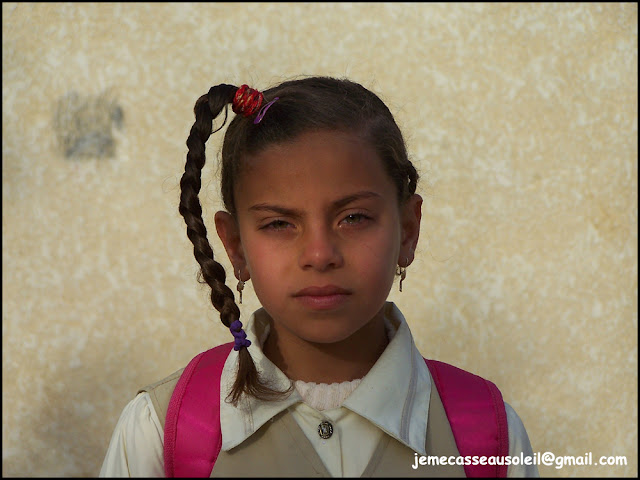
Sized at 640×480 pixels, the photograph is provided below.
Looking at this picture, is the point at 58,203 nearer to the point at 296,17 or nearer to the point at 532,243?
the point at 296,17

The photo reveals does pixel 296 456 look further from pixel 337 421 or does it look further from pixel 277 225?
pixel 277 225

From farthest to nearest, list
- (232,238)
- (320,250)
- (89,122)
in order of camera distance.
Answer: (89,122) < (232,238) < (320,250)

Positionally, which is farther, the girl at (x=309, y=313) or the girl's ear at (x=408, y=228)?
the girl's ear at (x=408, y=228)

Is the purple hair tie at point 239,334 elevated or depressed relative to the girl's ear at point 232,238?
depressed

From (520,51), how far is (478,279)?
65 centimetres

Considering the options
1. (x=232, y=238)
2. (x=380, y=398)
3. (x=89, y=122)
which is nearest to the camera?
(x=380, y=398)

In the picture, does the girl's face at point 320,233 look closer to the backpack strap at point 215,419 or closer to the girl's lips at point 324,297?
the girl's lips at point 324,297

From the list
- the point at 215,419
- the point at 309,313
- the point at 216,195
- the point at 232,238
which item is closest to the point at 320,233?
the point at 309,313

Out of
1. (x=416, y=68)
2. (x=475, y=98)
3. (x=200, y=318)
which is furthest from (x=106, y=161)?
(x=475, y=98)

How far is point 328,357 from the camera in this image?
1.46 meters

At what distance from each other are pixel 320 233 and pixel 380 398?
A: 31 centimetres

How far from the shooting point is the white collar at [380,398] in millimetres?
1336

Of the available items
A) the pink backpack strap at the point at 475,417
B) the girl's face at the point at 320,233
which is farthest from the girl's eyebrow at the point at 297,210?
the pink backpack strap at the point at 475,417

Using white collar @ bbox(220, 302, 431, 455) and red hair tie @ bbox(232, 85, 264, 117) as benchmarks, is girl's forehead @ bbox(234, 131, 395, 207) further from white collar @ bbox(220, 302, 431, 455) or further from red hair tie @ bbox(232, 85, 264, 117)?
white collar @ bbox(220, 302, 431, 455)
